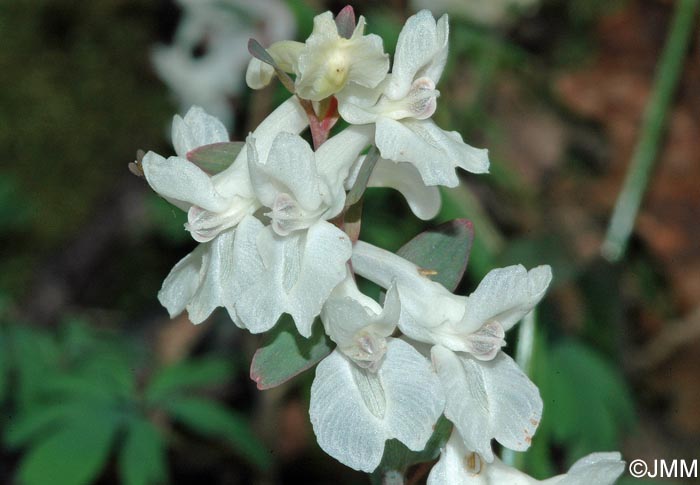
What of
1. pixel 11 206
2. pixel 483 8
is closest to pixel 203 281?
pixel 11 206

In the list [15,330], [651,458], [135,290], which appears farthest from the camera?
[135,290]

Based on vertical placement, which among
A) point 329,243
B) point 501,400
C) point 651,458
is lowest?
point 651,458

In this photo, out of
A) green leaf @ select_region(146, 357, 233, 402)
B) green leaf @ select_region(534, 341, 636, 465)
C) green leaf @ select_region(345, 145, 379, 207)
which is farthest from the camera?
green leaf @ select_region(146, 357, 233, 402)

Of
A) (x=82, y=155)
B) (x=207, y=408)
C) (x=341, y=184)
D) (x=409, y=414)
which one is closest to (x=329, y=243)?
(x=341, y=184)

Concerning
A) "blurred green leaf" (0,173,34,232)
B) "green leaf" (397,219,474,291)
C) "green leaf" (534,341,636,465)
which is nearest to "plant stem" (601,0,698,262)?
"green leaf" (534,341,636,465)

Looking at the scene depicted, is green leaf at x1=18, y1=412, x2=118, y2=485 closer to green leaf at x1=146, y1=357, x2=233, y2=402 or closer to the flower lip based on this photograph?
green leaf at x1=146, y1=357, x2=233, y2=402

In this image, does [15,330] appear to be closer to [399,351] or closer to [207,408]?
[207,408]

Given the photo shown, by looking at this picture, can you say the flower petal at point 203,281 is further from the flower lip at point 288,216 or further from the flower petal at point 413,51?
the flower petal at point 413,51
